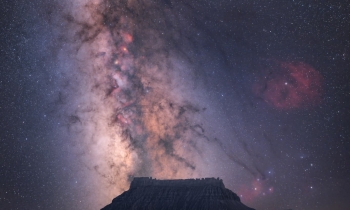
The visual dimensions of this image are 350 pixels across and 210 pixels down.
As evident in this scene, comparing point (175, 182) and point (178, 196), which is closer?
point (178, 196)

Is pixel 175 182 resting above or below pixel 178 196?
above

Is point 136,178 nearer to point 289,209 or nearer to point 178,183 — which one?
point 178,183

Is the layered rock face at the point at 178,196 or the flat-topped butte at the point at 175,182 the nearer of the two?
the layered rock face at the point at 178,196

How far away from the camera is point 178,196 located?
12350cm

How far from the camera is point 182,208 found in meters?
118

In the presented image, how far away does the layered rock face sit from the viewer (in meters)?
119

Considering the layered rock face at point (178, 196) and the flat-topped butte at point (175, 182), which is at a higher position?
the flat-topped butte at point (175, 182)

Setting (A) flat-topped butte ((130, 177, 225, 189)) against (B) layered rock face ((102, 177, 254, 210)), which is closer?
(B) layered rock face ((102, 177, 254, 210))

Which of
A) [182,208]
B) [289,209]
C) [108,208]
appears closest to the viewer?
[289,209]

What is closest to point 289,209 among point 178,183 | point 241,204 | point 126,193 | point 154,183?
point 241,204

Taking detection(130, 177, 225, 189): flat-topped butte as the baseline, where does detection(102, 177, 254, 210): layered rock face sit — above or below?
below

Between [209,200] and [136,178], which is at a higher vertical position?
Result: [136,178]

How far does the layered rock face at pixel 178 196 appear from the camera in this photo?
4683 inches

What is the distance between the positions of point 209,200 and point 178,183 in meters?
12.8
